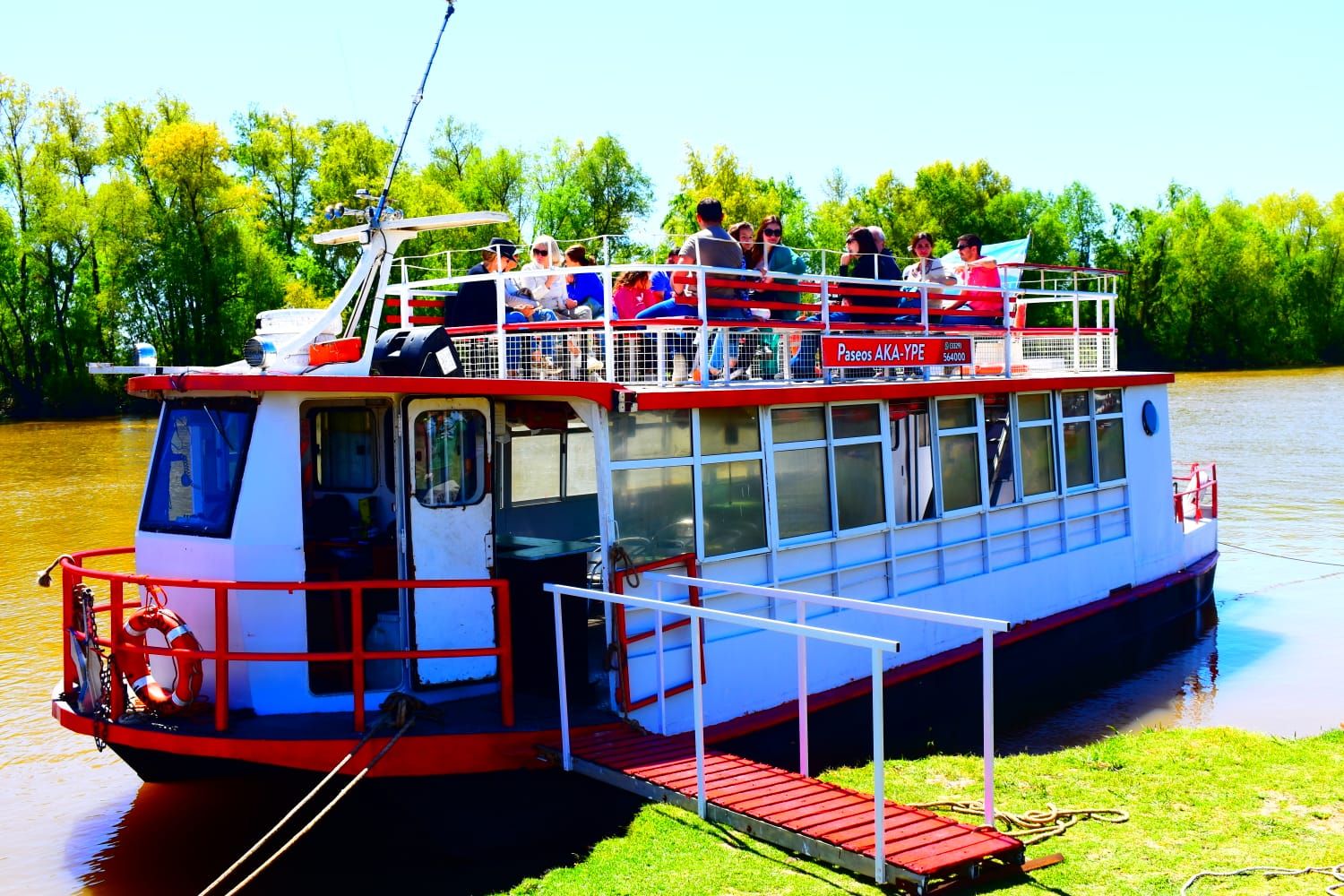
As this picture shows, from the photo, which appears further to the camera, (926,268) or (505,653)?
(926,268)

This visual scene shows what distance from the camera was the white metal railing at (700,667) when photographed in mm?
6266

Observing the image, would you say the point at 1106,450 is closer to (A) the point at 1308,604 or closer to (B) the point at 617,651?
(A) the point at 1308,604

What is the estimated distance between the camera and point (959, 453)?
12133 mm

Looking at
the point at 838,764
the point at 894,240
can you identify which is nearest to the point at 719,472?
the point at 838,764

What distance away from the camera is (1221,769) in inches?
341

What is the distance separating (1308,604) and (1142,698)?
5.69m

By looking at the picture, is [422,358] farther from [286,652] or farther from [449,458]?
[286,652]

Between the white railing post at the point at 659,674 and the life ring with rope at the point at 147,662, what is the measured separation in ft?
9.75

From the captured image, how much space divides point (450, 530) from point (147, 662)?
2.11m

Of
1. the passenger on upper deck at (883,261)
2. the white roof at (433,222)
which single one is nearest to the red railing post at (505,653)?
the white roof at (433,222)

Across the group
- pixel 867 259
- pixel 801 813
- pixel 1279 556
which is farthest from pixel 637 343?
pixel 1279 556

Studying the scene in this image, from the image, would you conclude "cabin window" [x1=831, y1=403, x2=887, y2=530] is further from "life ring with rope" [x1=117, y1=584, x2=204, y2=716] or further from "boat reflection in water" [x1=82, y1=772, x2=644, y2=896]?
"life ring with rope" [x1=117, y1=584, x2=204, y2=716]

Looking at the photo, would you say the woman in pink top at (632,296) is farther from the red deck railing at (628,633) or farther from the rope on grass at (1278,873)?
the rope on grass at (1278,873)

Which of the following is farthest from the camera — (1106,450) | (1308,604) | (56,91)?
(56,91)
